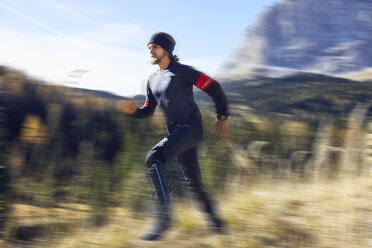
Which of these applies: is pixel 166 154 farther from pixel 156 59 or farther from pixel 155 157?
pixel 156 59

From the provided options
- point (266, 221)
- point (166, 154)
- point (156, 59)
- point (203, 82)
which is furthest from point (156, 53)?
point (266, 221)

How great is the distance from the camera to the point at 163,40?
323 cm

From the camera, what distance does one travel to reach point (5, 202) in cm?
330

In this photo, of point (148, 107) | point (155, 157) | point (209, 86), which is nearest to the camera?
point (155, 157)

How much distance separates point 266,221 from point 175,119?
1.07 m

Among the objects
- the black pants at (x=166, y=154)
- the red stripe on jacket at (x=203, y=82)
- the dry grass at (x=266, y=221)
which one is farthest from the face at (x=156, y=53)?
the dry grass at (x=266, y=221)

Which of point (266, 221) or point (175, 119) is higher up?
point (175, 119)

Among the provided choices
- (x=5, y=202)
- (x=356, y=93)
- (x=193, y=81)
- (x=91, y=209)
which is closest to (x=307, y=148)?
(x=193, y=81)

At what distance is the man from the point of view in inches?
119

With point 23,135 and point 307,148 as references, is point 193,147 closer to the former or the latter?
point 23,135

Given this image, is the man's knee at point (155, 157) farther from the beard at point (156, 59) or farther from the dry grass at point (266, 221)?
the beard at point (156, 59)

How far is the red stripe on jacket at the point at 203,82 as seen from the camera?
10.2ft

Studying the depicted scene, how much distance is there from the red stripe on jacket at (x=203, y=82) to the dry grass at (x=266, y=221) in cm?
110

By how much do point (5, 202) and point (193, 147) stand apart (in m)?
1.58
